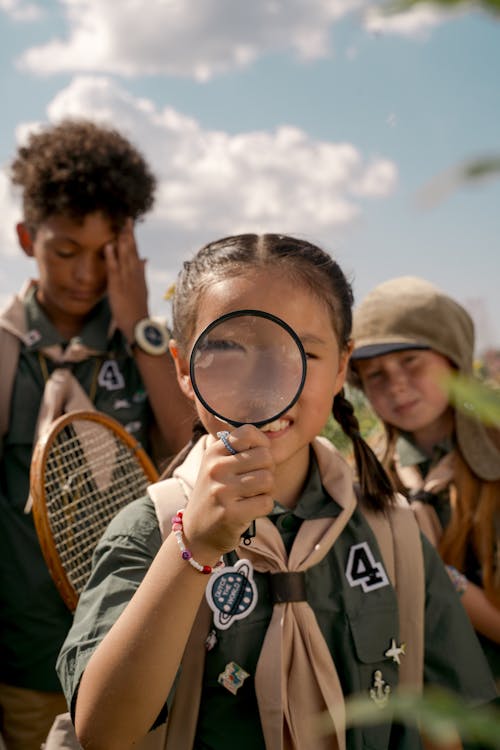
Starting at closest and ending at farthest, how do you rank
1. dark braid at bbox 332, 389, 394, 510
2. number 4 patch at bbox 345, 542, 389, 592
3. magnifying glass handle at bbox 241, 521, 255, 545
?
1. magnifying glass handle at bbox 241, 521, 255, 545
2. number 4 patch at bbox 345, 542, 389, 592
3. dark braid at bbox 332, 389, 394, 510

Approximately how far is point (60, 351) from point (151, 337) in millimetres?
427

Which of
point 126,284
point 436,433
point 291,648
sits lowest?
point 291,648

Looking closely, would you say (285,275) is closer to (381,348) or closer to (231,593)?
(231,593)

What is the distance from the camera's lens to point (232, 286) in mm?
1965

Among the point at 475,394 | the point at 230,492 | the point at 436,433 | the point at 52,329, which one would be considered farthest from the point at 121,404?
the point at 475,394

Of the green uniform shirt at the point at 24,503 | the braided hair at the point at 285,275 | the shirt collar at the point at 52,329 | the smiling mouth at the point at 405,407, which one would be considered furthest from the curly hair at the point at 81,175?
the smiling mouth at the point at 405,407

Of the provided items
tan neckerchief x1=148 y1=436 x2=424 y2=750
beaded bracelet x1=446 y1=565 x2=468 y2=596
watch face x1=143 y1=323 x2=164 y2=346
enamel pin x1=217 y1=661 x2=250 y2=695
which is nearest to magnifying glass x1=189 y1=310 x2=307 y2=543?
tan neckerchief x1=148 y1=436 x2=424 y2=750

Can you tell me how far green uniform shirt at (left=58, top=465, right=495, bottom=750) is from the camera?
1.81 m

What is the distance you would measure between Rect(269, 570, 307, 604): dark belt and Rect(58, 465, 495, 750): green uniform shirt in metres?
0.04

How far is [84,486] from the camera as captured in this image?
2785 mm

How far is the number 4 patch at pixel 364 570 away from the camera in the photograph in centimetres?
204

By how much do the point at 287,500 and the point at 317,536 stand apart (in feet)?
0.59

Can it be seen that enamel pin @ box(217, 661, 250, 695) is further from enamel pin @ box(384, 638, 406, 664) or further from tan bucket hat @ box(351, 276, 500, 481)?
tan bucket hat @ box(351, 276, 500, 481)

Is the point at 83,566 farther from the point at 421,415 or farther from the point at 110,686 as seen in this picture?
the point at 421,415
